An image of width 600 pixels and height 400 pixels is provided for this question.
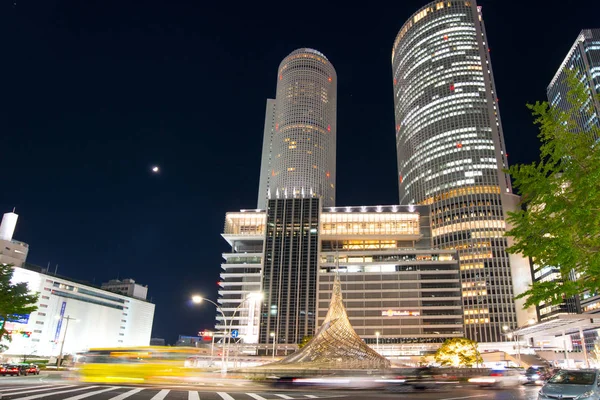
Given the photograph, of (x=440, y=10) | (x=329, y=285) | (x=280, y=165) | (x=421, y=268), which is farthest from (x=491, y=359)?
(x=440, y=10)

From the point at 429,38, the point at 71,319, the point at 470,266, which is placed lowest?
the point at 71,319

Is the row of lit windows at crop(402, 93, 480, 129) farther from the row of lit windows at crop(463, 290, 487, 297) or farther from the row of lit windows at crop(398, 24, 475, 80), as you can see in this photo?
the row of lit windows at crop(463, 290, 487, 297)

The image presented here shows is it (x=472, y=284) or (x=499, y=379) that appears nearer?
(x=499, y=379)

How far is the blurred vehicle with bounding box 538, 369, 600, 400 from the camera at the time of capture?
13.6m

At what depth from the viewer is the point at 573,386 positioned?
1415 cm

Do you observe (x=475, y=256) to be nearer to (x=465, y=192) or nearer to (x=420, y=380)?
(x=465, y=192)

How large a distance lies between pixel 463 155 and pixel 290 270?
81.0 meters

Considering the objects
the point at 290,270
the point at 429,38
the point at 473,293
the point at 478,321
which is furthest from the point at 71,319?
the point at 429,38

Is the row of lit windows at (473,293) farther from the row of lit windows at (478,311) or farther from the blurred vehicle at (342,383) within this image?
the blurred vehicle at (342,383)

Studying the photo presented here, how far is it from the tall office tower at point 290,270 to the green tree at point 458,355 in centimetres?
5077

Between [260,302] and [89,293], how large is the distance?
70134 mm

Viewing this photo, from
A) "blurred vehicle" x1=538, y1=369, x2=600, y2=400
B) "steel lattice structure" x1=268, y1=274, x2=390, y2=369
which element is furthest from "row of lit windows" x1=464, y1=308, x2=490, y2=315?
"blurred vehicle" x1=538, y1=369, x2=600, y2=400

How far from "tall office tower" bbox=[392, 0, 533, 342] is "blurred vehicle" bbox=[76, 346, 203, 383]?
11949 centimetres

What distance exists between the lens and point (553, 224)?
16.9m
